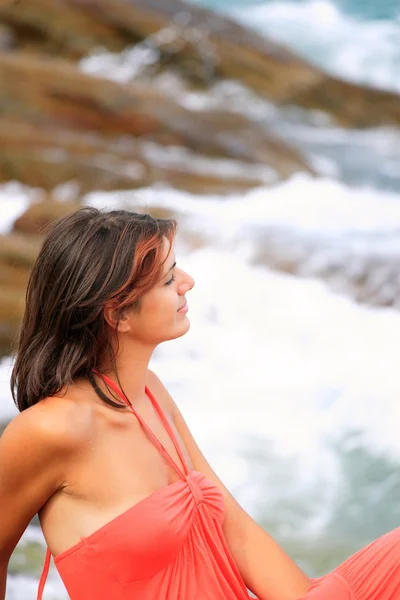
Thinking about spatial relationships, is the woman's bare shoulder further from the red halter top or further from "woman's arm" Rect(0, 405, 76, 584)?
the red halter top

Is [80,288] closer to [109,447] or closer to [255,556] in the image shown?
[109,447]

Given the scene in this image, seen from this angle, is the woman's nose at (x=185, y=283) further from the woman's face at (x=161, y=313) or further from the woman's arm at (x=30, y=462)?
the woman's arm at (x=30, y=462)

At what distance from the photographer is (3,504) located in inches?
46.3

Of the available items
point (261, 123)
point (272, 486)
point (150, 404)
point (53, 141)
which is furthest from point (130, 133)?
point (150, 404)

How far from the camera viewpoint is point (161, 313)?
4.16 feet

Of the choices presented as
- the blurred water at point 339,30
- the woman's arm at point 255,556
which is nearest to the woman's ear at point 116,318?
the woman's arm at point 255,556

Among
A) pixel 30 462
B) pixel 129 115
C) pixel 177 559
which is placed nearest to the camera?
pixel 30 462

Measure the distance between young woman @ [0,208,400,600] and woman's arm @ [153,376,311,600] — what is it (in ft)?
0.23

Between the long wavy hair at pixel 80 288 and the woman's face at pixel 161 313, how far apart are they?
15 mm

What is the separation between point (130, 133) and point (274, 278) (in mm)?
957

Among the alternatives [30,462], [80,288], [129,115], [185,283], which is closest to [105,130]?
[129,115]

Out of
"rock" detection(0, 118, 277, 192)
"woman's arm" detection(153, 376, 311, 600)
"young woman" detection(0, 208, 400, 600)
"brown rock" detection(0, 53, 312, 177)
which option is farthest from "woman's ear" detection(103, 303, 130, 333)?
"brown rock" detection(0, 53, 312, 177)

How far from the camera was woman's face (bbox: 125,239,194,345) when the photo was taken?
4.12 feet

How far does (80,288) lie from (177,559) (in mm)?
422
